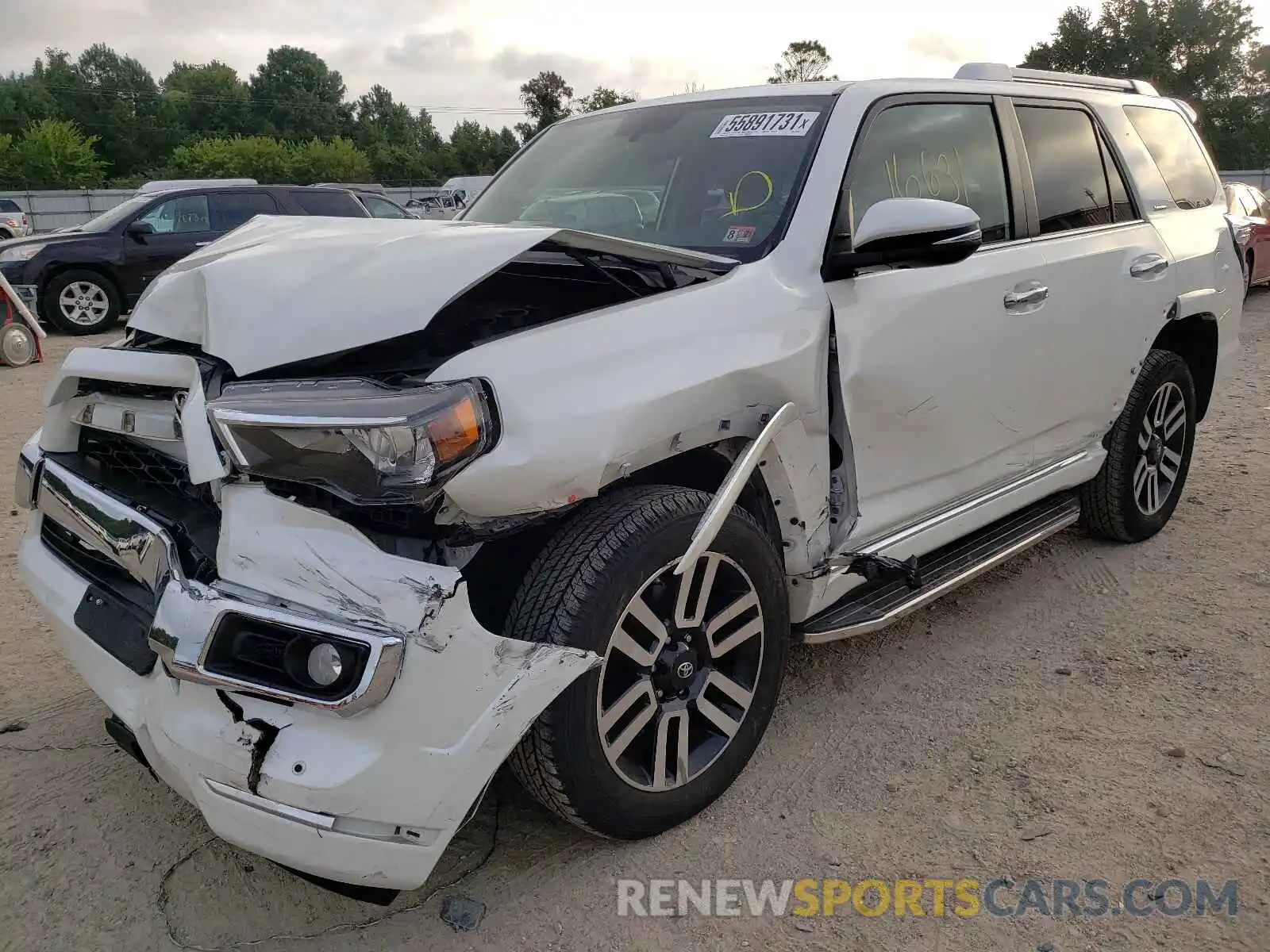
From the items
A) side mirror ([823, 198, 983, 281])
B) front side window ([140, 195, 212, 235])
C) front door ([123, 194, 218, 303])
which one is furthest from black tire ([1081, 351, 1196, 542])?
front side window ([140, 195, 212, 235])

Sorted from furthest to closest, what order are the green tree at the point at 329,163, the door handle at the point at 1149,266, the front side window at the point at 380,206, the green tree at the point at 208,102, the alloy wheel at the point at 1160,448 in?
the green tree at the point at 208,102, the green tree at the point at 329,163, the front side window at the point at 380,206, the alloy wheel at the point at 1160,448, the door handle at the point at 1149,266

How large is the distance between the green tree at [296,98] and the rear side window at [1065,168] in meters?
86.4

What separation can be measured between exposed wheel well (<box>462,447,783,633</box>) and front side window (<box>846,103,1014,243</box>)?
0.83 metres

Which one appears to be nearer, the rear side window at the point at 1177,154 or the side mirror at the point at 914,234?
the side mirror at the point at 914,234

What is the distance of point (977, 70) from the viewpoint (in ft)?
12.0

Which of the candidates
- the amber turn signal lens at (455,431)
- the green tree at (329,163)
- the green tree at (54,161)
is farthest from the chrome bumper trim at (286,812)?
the green tree at (329,163)

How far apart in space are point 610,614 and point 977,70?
107 inches

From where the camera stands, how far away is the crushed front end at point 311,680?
180 cm

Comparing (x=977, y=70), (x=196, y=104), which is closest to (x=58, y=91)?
(x=196, y=104)

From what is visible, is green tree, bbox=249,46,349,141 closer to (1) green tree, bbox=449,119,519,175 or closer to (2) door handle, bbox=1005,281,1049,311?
(1) green tree, bbox=449,119,519,175

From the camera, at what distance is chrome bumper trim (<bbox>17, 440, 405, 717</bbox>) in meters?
1.77

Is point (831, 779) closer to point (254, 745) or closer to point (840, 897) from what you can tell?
point (840, 897)

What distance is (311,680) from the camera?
1.81 m

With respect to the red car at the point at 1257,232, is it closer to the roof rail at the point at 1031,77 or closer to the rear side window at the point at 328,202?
the roof rail at the point at 1031,77
